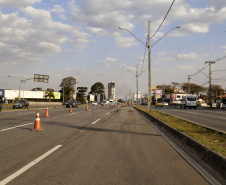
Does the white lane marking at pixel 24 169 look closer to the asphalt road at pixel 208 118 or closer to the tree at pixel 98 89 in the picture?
the asphalt road at pixel 208 118

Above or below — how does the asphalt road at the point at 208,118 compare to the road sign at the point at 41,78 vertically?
below

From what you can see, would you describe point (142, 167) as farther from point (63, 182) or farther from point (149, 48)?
point (149, 48)

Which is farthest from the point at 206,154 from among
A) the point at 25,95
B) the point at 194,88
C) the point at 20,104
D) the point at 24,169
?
the point at 194,88

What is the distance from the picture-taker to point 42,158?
5.65 m

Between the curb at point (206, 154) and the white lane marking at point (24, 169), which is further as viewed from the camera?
the curb at point (206, 154)

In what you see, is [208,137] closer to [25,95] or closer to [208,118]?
[208,118]

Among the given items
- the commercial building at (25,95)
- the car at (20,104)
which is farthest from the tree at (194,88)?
the car at (20,104)

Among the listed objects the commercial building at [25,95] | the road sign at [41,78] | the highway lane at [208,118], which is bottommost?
the highway lane at [208,118]

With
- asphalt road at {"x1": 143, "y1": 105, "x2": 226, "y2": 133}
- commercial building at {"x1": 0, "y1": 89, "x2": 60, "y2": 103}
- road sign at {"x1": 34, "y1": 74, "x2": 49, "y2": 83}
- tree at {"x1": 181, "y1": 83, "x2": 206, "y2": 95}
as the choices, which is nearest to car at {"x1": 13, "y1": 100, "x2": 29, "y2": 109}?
road sign at {"x1": 34, "y1": 74, "x2": 49, "y2": 83}

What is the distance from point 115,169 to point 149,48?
2126 centimetres

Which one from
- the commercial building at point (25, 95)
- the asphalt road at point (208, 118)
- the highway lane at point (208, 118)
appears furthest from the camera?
the commercial building at point (25, 95)

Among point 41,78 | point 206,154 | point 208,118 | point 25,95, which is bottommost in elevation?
point 208,118

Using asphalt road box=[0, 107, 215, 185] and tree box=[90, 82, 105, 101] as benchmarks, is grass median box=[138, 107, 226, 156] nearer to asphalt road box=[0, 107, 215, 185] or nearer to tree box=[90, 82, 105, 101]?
asphalt road box=[0, 107, 215, 185]

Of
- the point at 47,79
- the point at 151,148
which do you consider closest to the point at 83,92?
the point at 47,79
